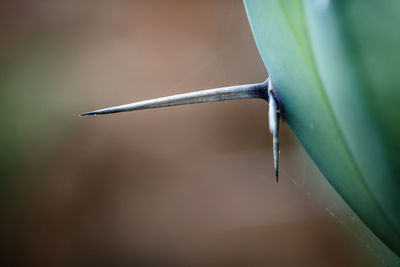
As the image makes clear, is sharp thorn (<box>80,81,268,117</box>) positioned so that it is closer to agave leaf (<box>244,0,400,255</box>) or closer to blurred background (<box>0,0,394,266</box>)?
agave leaf (<box>244,0,400,255</box>)

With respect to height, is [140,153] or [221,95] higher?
[221,95]

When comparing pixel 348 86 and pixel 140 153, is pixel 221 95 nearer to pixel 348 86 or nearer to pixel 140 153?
pixel 348 86

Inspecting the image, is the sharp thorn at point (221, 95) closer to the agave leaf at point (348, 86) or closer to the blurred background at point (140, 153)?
the agave leaf at point (348, 86)

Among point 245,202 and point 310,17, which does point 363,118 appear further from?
point 245,202

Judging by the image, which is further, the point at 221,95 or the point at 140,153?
the point at 140,153

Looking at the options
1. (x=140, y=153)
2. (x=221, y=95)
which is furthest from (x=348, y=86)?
(x=140, y=153)

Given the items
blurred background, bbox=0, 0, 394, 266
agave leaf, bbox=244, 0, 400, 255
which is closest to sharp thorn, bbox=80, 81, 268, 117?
agave leaf, bbox=244, 0, 400, 255

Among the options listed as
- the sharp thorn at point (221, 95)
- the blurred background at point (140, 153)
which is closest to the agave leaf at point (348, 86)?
the sharp thorn at point (221, 95)
